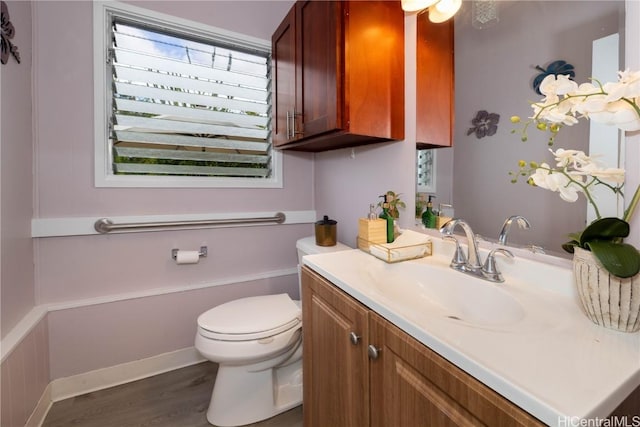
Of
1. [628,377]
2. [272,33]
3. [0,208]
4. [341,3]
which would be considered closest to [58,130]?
[0,208]

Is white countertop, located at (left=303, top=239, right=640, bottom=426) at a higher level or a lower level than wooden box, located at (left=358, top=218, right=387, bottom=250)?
lower

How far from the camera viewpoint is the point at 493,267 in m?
0.86

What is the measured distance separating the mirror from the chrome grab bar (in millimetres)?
1042

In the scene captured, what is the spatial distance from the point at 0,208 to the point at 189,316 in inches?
39.2

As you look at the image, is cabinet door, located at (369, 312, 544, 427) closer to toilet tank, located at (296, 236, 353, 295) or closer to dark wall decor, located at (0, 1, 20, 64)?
toilet tank, located at (296, 236, 353, 295)

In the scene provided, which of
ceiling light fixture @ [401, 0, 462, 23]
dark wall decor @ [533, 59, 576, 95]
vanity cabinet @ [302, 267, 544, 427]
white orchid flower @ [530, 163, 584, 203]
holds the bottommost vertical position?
vanity cabinet @ [302, 267, 544, 427]

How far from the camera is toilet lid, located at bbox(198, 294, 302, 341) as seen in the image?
1186mm

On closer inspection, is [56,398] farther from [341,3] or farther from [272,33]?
[272,33]

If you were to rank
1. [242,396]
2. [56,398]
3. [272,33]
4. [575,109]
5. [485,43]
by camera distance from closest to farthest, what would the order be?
[575,109] < [485,43] < [242,396] < [56,398] < [272,33]

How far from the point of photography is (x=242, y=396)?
1276 mm

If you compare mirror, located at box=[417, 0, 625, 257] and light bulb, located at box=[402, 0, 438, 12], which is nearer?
mirror, located at box=[417, 0, 625, 257]

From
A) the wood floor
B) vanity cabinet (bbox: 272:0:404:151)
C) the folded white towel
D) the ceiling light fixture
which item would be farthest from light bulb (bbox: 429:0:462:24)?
the wood floor

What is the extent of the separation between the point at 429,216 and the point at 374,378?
0.71 m

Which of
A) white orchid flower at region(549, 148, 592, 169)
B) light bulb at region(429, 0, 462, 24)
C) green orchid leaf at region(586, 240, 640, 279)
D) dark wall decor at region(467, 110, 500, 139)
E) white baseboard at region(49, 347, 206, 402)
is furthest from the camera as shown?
white baseboard at region(49, 347, 206, 402)
